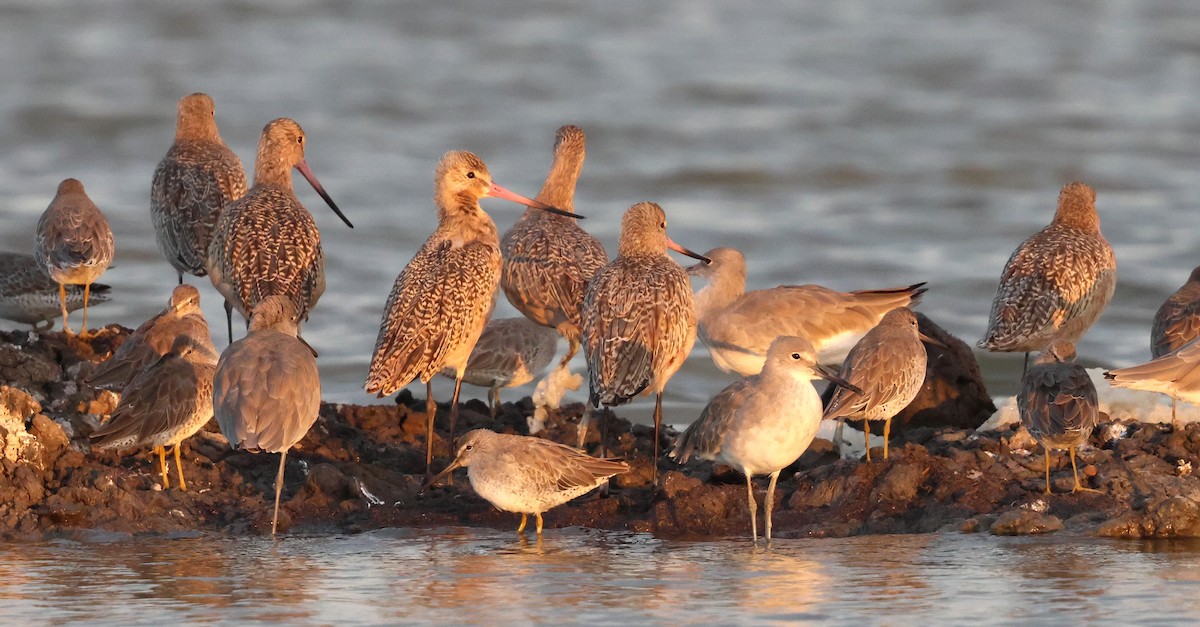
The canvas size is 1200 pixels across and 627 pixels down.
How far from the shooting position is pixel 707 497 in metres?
9.09

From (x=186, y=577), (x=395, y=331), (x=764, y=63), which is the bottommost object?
(x=186, y=577)

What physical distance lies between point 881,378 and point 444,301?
2515 millimetres

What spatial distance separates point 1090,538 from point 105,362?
5.49 metres

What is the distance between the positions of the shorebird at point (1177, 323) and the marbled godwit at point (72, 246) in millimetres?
6826

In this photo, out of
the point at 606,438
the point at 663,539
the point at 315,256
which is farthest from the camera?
the point at 315,256

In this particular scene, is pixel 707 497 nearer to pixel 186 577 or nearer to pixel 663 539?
pixel 663 539

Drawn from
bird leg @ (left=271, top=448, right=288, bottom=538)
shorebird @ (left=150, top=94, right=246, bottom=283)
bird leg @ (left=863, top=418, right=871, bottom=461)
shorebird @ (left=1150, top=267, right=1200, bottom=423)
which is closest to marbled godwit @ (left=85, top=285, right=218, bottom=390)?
bird leg @ (left=271, top=448, right=288, bottom=538)

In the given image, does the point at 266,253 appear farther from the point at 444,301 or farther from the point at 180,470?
the point at 180,470

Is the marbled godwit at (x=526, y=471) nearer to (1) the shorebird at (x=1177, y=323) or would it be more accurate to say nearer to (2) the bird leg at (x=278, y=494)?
(2) the bird leg at (x=278, y=494)

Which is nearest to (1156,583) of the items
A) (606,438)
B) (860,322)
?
(606,438)

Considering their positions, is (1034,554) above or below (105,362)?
below

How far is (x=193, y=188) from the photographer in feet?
42.3

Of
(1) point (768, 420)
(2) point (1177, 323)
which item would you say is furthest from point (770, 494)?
(2) point (1177, 323)

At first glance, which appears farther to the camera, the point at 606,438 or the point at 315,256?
the point at 315,256
